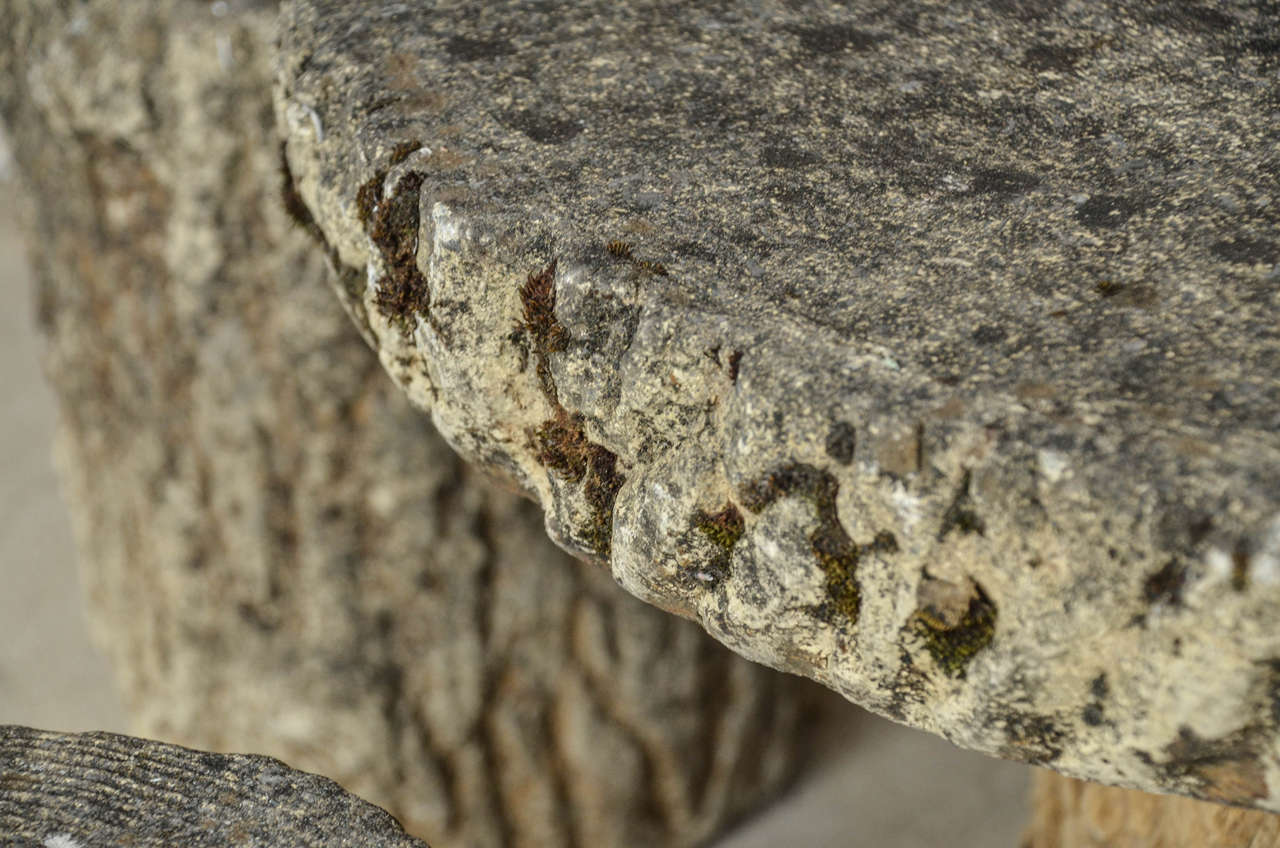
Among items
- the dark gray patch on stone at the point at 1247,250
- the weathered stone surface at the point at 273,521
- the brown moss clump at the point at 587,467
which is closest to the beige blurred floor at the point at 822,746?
the weathered stone surface at the point at 273,521

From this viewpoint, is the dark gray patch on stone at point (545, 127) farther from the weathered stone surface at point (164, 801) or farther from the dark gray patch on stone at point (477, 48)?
the weathered stone surface at point (164, 801)

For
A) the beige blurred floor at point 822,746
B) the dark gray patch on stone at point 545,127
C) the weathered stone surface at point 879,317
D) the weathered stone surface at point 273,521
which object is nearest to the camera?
the weathered stone surface at point 879,317

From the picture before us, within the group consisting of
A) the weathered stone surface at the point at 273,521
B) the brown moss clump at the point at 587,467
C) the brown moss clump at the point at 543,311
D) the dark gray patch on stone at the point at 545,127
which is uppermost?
the dark gray patch on stone at the point at 545,127

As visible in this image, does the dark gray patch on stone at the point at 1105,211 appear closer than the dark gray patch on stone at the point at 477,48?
Yes

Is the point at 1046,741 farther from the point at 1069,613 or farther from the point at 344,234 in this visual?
the point at 344,234

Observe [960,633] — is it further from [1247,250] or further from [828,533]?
[1247,250]

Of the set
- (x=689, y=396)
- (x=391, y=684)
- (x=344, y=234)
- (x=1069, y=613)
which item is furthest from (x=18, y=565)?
(x=1069, y=613)

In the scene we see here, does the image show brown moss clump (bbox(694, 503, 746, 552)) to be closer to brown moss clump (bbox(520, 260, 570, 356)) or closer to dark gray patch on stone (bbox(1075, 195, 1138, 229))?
brown moss clump (bbox(520, 260, 570, 356))
